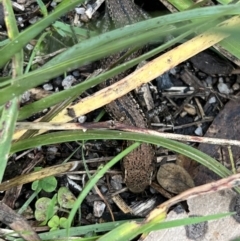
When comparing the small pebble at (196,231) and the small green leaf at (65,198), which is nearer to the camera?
the small pebble at (196,231)

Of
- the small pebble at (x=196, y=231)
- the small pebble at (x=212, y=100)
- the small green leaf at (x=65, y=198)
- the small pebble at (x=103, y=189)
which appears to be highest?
the small pebble at (x=212, y=100)

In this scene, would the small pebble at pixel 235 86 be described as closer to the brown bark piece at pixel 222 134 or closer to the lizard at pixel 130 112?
the brown bark piece at pixel 222 134

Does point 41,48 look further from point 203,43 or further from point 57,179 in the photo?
point 203,43

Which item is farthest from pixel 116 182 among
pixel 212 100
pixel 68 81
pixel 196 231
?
A: pixel 212 100

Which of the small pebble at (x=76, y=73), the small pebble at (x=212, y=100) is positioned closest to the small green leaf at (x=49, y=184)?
the small pebble at (x=76, y=73)

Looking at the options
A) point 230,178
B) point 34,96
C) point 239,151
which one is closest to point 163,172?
point 239,151

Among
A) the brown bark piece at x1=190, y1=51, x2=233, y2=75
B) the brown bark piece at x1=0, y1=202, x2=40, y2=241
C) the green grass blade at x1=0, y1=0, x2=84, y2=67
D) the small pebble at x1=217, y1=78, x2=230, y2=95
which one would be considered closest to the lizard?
the brown bark piece at x1=190, y1=51, x2=233, y2=75

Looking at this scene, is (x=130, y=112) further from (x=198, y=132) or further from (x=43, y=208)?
(x=43, y=208)
